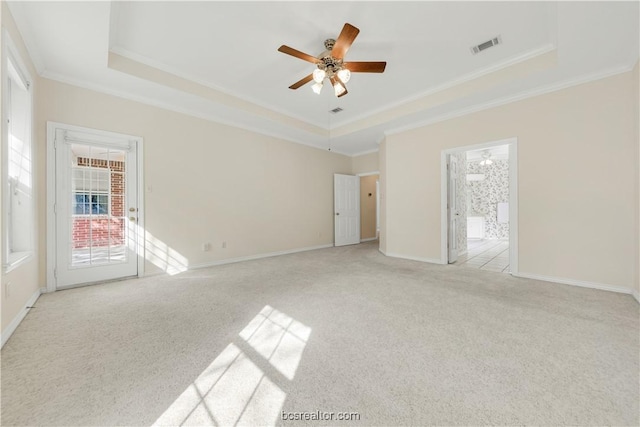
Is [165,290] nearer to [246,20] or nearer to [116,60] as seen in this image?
[116,60]

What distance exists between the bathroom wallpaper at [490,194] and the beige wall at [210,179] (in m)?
5.56

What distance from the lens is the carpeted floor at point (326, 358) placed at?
125 cm

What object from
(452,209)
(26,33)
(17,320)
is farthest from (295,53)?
(452,209)

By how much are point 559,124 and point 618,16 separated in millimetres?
1435

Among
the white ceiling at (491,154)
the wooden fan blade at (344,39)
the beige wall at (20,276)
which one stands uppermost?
the white ceiling at (491,154)

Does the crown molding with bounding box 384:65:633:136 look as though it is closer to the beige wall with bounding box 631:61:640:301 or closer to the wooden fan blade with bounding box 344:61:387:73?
the beige wall with bounding box 631:61:640:301

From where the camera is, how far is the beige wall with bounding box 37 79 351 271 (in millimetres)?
3434

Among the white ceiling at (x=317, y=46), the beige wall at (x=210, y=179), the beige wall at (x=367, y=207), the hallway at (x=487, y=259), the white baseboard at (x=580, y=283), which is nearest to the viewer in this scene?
the white ceiling at (x=317, y=46)

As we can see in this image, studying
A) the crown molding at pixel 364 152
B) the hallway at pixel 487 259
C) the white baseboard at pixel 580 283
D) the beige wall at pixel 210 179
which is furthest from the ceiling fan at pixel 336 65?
the crown molding at pixel 364 152

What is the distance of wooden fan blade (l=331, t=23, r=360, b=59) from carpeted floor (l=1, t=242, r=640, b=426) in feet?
8.74

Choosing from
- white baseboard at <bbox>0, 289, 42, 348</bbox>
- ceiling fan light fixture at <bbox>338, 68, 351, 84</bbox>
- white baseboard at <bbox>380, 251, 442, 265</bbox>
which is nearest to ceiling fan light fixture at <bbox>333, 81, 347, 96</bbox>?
ceiling fan light fixture at <bbox>338, 68, 351, 84</bbox>

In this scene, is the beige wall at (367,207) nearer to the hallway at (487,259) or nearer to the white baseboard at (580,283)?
the hallway at (487,259)

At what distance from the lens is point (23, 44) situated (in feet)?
8.05

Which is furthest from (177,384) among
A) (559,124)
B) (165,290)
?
(559,124)
